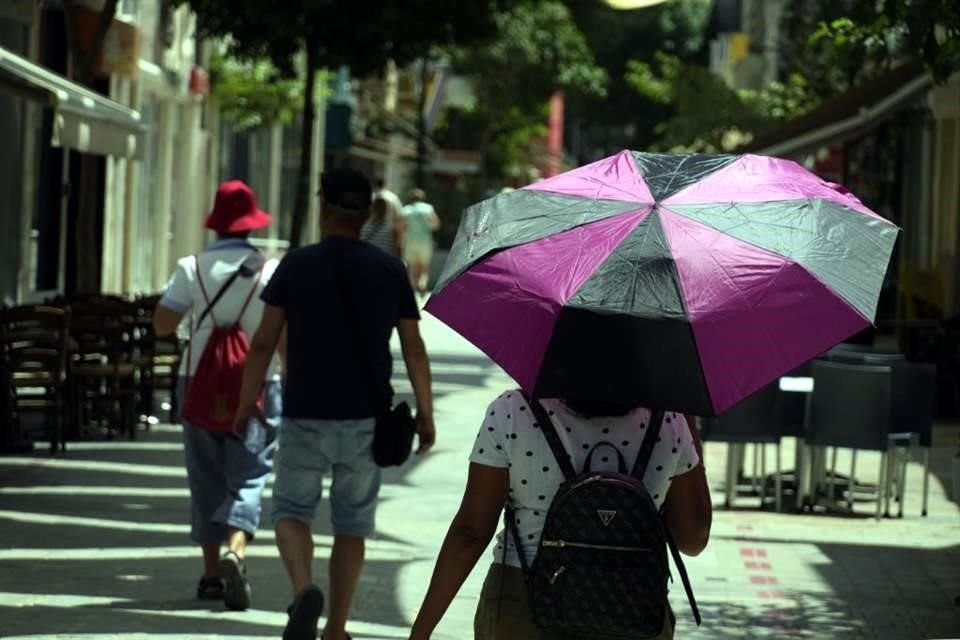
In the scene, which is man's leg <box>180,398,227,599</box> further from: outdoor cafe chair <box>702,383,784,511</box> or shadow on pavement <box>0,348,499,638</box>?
outdoor cafe chair <box>702,383,784,511</box>

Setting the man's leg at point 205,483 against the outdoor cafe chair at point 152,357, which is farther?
the outdoor cafe chair at point 152,357

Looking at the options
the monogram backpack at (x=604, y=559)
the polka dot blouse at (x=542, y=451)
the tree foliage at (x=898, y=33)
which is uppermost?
the tree foliage at (x=898, y=33)

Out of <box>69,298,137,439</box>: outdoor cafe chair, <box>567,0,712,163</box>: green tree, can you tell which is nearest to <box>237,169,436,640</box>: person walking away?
<box>69,298,137,439</box>: outdoor cafe chair

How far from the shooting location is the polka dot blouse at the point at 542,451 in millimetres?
4637

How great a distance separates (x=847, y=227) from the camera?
15.8 ft

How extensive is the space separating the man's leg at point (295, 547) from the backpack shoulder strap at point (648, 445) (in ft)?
10.6

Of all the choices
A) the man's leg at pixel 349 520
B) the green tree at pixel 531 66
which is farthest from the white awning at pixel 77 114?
the green tree at pixel 531 66

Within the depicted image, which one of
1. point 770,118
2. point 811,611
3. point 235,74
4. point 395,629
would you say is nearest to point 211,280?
point 395,629

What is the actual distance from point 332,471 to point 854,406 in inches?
211

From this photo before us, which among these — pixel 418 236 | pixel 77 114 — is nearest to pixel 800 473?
pixel 77 114

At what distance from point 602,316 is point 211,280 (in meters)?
4.49

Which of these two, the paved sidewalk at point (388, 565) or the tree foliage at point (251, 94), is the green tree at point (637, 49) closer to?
the tree foliage at point (251, 94)

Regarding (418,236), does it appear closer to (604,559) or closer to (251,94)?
(251,94)

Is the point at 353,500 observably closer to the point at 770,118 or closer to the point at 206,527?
the point at 206,527
